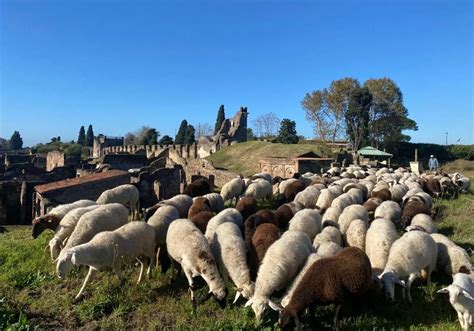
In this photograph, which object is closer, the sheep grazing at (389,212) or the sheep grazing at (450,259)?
the sheep grazing at (450,259)

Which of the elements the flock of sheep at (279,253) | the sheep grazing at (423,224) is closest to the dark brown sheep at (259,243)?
the flock of sheep at (279,253)

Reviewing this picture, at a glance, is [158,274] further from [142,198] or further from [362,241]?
[142,198]

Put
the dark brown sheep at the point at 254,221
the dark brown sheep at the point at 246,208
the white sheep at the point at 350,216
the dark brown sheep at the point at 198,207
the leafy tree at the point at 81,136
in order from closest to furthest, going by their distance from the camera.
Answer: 1. the dark brown sheep at the point at 254,221
2. the white sheep at the point at 350,216
3. the dark brown sheep at the point at 198,207
4. the dark brown sheep at the point at 246,208
5. the leafy tree at the point at 81,136

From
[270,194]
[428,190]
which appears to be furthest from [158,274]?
[428,190]

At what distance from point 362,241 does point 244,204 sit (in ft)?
13.3

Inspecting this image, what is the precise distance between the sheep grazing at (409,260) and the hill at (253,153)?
1143 inches

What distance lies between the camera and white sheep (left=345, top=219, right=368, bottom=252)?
26.6ft

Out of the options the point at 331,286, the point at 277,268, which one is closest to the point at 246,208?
the point at 277,268

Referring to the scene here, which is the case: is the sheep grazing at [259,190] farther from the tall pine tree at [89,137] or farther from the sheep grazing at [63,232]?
the tall pine tree at [89,137]

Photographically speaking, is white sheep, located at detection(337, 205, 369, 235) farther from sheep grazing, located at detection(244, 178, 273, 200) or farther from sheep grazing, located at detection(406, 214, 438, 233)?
sheep grazing, located at detection(244, 178, 273, 200)

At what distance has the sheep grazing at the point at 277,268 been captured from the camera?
587 centimetres

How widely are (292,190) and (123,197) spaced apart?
597 cm

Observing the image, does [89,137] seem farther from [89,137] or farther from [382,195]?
[382,195]

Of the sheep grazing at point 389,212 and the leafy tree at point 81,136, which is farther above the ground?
the leafy tree at point 81,136
